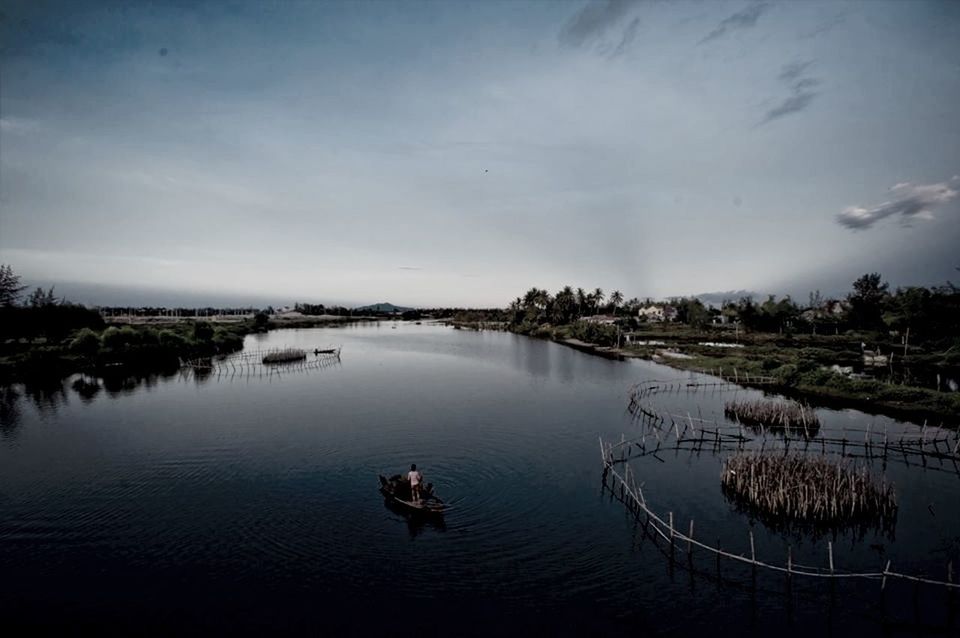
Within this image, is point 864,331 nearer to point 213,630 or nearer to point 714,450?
point 714,450

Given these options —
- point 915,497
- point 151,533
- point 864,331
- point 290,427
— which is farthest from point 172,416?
point 864,331

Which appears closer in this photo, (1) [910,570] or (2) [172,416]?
(1) [910,570]

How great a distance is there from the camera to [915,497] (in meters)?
22.8

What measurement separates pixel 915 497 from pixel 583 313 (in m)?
139

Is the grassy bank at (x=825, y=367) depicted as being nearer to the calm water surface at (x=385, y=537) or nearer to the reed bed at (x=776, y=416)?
the calm water surface at (x=385, y=537)

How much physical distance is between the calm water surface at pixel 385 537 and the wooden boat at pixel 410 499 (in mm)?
738

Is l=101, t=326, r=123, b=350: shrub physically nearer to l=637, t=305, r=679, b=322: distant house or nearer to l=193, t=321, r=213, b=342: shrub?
l=193, t=321, r=213, b=342: shrub

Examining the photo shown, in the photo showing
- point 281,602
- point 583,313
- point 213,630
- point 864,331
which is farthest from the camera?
point 583,313

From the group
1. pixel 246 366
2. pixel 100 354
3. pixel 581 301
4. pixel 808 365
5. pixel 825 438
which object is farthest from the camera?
pixel 581 301

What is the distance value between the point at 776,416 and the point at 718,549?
65.8 feet

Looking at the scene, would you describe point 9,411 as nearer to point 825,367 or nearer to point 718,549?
point 718,549

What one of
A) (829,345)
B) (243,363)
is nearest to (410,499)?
A: (243,363)

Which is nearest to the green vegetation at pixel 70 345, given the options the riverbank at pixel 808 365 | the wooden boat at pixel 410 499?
the wooden boat at pixel 410 499

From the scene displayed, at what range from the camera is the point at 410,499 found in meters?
20.7
